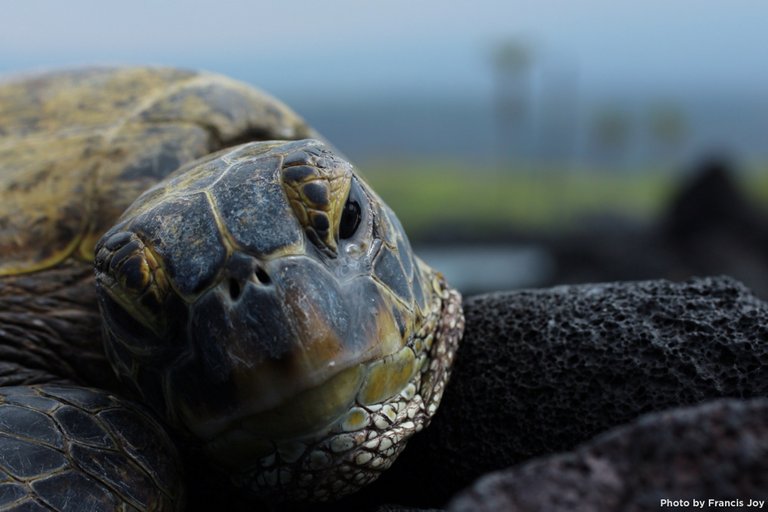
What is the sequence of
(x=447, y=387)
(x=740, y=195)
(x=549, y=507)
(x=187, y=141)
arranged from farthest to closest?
(x=740, y=195) → (x=187, y=141) → (x=447, y=387) → (x=549, y=507)

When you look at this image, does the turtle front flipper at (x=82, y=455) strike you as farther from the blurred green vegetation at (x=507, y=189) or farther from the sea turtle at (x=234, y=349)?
the blurred green vegetation at (x=507, y=189)

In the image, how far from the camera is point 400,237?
178cm

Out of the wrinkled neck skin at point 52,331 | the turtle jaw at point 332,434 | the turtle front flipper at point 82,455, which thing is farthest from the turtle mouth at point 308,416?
the wrinkled neck skin at point 52,331

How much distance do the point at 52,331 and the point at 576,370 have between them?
1.17m

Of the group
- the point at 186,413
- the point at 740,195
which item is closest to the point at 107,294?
the point at 186,413

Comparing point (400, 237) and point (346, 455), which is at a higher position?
point (400, 237)

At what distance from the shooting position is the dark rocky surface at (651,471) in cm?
104

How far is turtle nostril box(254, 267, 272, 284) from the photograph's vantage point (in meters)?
1.41

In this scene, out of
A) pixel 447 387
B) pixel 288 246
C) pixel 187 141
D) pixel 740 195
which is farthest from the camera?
pixel 740 195

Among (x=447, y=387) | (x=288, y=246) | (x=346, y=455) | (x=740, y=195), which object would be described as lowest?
(x=740, y=195)

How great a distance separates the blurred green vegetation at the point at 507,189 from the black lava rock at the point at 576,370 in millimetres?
34478

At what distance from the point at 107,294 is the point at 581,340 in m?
0.98

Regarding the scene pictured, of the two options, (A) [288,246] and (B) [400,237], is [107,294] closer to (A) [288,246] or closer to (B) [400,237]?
(A) [288,246]

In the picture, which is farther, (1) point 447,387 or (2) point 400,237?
(1) point 447,387
